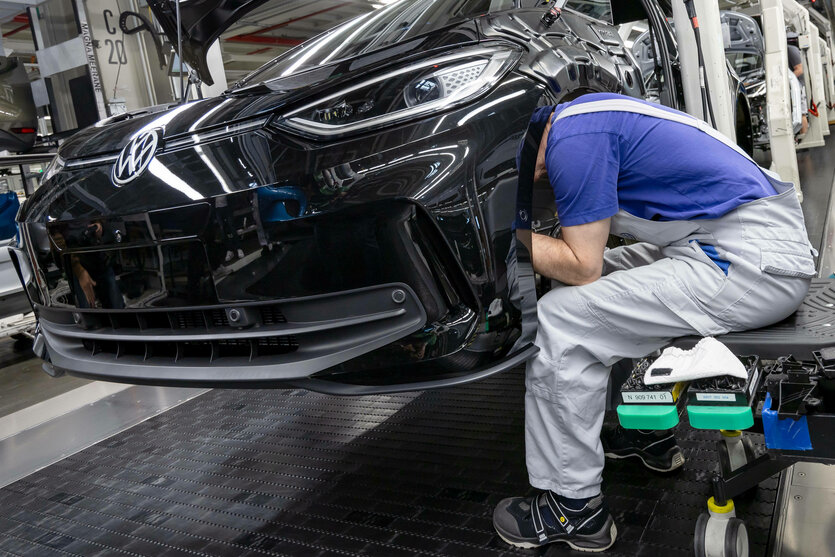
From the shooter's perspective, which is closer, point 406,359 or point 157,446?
point 406,359

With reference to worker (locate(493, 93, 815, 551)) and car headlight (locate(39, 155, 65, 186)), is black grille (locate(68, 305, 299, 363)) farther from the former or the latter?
worker (locate(493, 93, 815, 551))

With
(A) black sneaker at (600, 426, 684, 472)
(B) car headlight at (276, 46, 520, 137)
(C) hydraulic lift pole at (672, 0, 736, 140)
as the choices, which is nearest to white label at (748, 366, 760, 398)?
(A) black sneaker at (600, 426, 684, 472)

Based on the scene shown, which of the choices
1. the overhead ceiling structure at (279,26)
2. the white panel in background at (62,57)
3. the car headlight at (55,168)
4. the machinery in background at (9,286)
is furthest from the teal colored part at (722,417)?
the overhead ceiling structure at (279,26)

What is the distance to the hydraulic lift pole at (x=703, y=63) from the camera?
131 inches

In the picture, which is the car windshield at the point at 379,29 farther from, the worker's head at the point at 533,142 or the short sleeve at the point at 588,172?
the short sleeve at the point at 588,172

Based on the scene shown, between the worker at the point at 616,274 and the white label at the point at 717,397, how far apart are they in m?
0.28

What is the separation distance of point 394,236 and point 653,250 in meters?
0.92

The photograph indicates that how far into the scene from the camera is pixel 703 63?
3.42m

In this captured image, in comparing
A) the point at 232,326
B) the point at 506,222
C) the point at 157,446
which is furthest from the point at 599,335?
the point at 157,446

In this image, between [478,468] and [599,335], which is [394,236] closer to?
[599,335]

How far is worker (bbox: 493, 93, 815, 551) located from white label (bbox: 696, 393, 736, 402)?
0.28 metres

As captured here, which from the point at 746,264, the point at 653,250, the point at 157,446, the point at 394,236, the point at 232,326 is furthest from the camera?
the point at 157,446

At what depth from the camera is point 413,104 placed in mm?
1501

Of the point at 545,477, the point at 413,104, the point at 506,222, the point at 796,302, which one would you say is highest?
the point at 413,104
